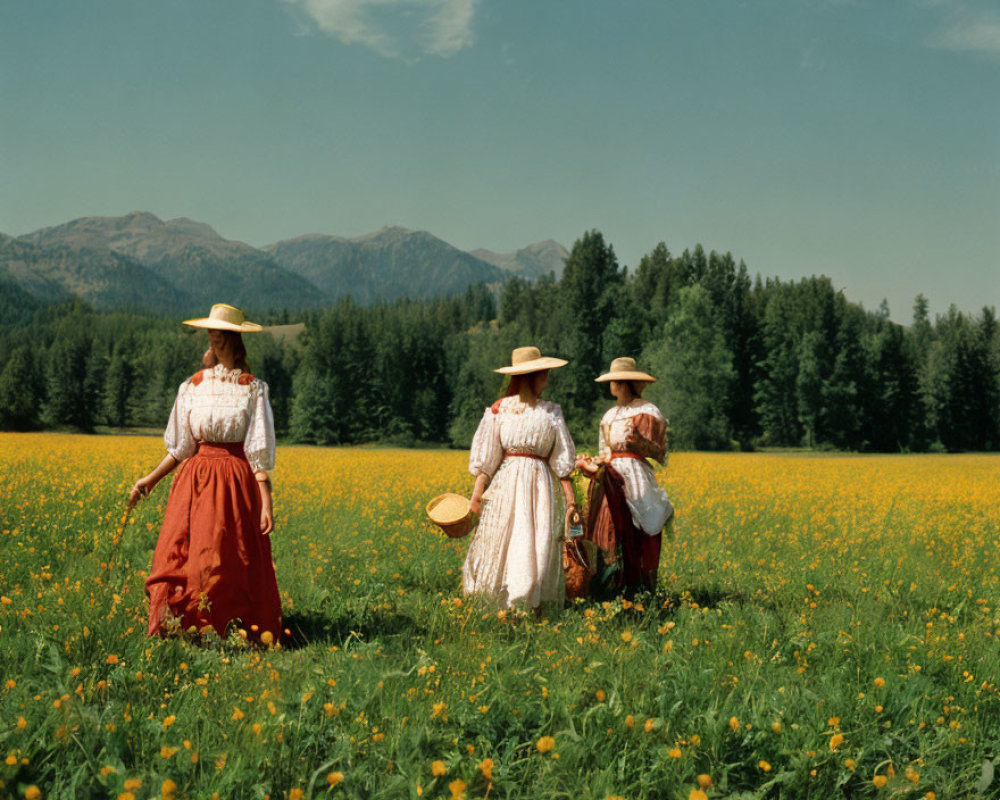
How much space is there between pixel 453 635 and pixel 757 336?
61650mm

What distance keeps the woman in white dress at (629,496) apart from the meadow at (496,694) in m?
0.36

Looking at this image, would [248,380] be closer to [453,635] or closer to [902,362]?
[453,635]

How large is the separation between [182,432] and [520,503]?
2355mm

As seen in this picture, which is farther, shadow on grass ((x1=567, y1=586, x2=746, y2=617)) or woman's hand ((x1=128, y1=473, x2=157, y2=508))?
shadow on grass ((x1=567, y1=586, x2=746, y2=617))

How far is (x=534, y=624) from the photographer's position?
5.58m

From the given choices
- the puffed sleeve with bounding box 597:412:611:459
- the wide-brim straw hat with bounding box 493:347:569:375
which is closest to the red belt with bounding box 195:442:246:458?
the wide-brim straw hat with bounding box 493:347:569:375

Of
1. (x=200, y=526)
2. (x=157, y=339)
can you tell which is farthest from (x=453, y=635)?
(x=157, y=339)

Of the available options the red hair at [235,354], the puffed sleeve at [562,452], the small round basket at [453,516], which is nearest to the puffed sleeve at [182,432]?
the red hair at [235,354]

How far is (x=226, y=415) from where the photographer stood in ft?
16.2

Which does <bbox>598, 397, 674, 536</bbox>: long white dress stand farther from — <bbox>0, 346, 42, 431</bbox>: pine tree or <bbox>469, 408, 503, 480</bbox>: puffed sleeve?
<bbox>0, 346, 42, 431</bbox>: pine tree

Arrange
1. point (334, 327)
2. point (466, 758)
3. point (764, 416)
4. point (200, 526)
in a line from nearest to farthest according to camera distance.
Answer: point (466, 758), point (200, 526), point (764, 416), point (334, 327)

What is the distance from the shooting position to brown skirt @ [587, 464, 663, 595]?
270 inches

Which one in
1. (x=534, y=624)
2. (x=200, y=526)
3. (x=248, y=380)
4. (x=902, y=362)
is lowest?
(x=534, y=624)

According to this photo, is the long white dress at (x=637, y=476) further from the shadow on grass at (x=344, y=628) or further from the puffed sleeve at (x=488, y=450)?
the shadow on grass at (x=344, y=628)
